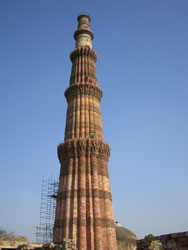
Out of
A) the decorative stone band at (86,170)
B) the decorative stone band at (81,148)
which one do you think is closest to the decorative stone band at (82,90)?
the decorative stone band at (81,148)

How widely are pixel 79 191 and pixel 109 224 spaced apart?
4.09 meters

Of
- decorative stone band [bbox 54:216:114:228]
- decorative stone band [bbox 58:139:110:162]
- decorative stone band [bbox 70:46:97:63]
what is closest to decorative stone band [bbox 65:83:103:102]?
decorative stone band [bbox 70:46:97:63]

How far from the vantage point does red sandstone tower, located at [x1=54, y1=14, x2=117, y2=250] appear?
23.4 m

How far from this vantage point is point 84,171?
26.2m

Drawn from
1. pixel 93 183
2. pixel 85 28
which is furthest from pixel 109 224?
pixel 85 28

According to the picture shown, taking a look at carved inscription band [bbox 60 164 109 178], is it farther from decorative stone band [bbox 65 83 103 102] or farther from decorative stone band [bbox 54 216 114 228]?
decorative stone band [bbox 65 83 103 102]

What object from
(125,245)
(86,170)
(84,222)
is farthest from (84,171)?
(125,245)

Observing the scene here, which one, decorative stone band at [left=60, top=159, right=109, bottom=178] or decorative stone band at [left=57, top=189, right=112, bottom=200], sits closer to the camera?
decorative stone band at [left=57, top=189, right=112, bottom=200]

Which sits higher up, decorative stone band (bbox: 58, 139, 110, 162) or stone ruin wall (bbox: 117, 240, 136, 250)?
decorative stone band (bbox: 58, 139, 110, 162)

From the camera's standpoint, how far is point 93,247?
2256 cm

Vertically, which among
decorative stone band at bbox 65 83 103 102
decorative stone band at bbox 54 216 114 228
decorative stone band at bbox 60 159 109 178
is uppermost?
decorative stone band at bbox 65 83 103 102

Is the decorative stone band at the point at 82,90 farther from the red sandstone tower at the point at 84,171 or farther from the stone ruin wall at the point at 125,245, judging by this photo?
the stone ruin wall at the point at 125,245

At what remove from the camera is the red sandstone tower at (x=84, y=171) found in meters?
23.4

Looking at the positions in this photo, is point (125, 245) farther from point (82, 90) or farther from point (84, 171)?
point (82, 90)
